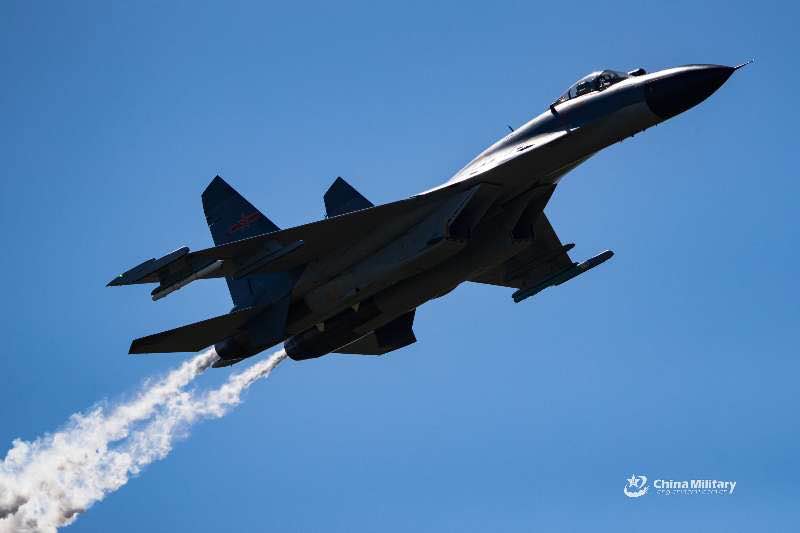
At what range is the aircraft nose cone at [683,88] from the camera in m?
25.4

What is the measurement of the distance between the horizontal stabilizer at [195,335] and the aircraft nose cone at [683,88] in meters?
10.8

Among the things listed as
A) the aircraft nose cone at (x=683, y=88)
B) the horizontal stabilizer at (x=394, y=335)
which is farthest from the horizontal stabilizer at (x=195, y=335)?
the aircraft nose cone at (x=683, y=88)

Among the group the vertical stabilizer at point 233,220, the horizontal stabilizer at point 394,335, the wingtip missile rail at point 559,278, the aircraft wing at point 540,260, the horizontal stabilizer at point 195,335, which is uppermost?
the vertical stabilizer at point 233,220

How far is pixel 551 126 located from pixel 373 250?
515 centimetres

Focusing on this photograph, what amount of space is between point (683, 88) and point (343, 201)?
898cm

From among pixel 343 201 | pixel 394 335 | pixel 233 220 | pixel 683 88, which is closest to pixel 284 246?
pixel 343 201

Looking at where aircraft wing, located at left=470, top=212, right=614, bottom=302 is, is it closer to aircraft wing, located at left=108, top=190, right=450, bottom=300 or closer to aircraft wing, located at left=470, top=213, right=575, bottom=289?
aircraft wing, located at left=470, top=213, right=575, bottom=289

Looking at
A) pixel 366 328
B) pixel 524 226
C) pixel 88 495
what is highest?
pixel 524 226

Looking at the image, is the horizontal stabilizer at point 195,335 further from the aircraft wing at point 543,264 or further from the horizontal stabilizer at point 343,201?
the aircraft wing at point 543,264

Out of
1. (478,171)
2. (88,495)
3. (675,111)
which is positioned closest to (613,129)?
(675,111)

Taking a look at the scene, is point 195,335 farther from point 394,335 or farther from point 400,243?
point 400,243

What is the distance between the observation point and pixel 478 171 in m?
27.2

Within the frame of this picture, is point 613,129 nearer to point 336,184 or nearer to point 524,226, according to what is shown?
point 524,226

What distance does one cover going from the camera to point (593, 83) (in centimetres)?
2697
